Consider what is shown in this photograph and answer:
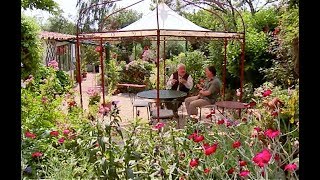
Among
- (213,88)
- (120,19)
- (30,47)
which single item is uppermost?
(120,19)

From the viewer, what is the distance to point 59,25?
2403 centimetres

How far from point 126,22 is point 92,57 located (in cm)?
623

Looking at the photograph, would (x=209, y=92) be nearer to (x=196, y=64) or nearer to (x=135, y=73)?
(x=196, y=64)

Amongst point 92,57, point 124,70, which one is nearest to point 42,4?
point 124,70

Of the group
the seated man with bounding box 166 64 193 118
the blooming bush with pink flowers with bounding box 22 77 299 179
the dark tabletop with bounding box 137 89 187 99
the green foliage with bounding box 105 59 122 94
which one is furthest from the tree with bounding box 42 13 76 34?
the blooming bush with pink flowers with bounding box 22 77 299 179

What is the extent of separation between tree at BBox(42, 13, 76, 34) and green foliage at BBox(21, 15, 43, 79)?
19.1 m

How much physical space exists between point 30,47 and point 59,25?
19.9m

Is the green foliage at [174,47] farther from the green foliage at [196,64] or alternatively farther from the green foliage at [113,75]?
the green foliage at [196,64]

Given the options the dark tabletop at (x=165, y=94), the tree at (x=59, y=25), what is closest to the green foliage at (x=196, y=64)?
the dark tabletop at (x=165, y=94)

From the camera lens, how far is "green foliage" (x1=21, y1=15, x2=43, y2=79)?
194 inches

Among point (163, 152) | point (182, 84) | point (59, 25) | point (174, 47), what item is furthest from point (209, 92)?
point (59, 25)

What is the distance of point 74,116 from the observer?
4074 mm

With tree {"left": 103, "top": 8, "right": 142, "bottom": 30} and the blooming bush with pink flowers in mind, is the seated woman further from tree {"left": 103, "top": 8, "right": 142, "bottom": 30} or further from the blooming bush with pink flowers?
tree {"left": 103, "top": 8, "right": 142, "bottom": 30}

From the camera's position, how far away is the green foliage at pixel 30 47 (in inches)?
194
